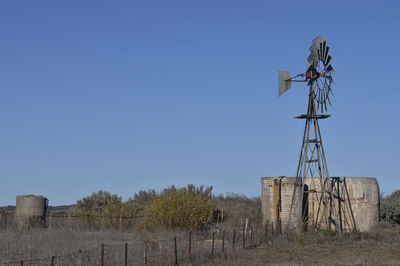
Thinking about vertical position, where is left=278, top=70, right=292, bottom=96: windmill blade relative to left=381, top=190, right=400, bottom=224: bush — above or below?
above

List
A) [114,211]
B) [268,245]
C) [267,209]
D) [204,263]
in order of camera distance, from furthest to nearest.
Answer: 1. [114,211]
2. [267,209]
3. [268,245]
4. [204,263]

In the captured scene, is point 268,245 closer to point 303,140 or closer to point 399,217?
point 303,140

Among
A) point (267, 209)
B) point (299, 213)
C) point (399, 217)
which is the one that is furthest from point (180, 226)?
point (399, 217)

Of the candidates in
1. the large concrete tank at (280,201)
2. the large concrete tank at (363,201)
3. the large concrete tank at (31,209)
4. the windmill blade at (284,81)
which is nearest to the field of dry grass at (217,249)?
the large concrete tank at (363,201)

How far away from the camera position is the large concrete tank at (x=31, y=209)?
34250 mm

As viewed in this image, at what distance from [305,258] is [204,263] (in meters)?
4.22

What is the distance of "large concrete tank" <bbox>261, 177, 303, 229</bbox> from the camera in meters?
28.7

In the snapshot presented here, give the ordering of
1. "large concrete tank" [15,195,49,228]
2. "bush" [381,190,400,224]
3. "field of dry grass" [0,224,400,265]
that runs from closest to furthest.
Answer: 1. "field of dry grass" [0,224,400,265]
2. "large concrete tank" [15,195,49,228]
3. "bush" [381,190,400,224]

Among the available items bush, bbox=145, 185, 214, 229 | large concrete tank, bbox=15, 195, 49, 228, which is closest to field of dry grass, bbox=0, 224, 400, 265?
bush, bbox=145, 185, 214, 229

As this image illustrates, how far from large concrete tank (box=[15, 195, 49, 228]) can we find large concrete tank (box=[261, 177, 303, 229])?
14.7 metres

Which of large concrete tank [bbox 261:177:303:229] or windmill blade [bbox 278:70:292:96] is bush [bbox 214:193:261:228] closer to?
large concrete tank [bbox 261:177:303:229]

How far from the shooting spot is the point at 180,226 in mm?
32438

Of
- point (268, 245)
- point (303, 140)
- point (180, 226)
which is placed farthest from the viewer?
point (180, 226)

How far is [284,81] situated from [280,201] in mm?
6788
